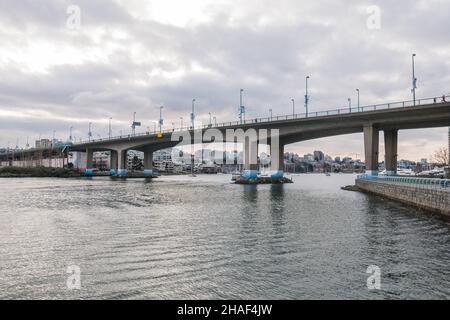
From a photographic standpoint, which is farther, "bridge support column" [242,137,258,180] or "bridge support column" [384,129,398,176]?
"bridge support column" [242,137,258,180]

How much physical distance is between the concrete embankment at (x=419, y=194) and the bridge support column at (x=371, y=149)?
44.9ft

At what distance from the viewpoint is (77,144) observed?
170125mm

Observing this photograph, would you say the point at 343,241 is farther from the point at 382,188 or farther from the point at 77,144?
the point at 77,144

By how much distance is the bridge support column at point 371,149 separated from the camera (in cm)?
7262

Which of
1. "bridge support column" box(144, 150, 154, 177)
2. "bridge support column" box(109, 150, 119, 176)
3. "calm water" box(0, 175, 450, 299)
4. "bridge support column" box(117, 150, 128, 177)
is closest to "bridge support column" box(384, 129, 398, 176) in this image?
"calm water" box(0, 175, 450, 299)

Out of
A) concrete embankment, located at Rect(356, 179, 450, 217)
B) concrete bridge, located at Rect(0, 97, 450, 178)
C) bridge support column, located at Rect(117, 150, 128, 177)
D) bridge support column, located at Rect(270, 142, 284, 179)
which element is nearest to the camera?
concrete embankment, located at Rect(356, 179, 450, 217)

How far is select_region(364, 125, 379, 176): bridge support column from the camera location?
72625 millimetres

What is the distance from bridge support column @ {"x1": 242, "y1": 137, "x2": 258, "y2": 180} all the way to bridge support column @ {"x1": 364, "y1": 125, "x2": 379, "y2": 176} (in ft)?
111

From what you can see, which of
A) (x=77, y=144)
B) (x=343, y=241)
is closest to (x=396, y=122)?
(x=343, y=241)

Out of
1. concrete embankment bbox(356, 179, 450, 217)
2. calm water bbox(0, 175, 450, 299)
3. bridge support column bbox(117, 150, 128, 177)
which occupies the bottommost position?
calm water bbox(0, 175, 450, 299)

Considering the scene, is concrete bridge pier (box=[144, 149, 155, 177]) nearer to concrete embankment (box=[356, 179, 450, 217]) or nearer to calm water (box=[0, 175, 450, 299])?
concrete embankment (box=[356, 179, 450, 217])
